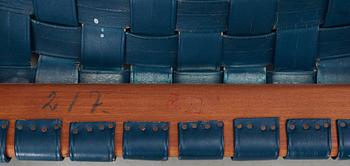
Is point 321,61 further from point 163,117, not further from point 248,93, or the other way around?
point 163,117

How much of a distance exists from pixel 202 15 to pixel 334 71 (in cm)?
22

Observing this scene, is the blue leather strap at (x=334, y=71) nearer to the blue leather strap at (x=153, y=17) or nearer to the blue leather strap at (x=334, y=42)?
the blue leather strap at (x=334, y=42)

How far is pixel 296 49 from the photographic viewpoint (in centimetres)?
99

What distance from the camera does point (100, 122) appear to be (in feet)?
3.03

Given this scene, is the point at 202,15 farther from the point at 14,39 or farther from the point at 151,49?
the point at 14,39

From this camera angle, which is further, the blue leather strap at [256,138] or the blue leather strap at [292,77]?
the blue leather strap at [292,77]

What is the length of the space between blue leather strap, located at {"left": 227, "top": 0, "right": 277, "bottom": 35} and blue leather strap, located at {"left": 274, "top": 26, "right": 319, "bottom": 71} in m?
0.03

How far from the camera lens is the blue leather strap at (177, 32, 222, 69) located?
0.98 metres

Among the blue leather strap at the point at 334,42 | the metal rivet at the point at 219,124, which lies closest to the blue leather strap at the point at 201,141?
Answer: the metal rivet at the point at 219,124

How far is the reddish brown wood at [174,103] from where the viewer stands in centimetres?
93

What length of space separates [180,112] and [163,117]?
25mm

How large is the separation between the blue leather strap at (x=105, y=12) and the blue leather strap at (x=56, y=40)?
27 millimetres

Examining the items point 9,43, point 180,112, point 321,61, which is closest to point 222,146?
point 180,112

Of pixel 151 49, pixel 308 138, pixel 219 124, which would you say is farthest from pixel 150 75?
pixel 308 138
